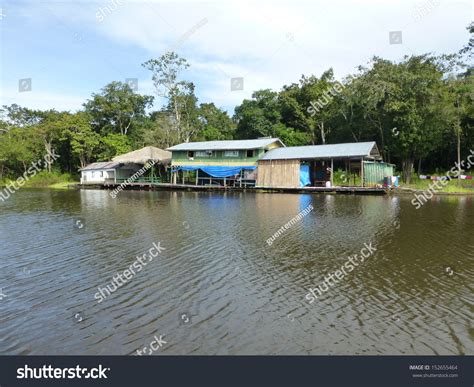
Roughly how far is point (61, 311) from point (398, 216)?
645 inches

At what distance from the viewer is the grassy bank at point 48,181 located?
55.4m

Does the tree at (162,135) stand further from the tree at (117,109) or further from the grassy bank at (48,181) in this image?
the grassy bank at (48,181)

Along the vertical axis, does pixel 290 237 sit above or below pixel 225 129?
below

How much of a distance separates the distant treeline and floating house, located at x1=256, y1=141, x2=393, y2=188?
13.2ft

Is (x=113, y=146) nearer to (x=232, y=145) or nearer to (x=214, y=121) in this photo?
(x=214, y=121)

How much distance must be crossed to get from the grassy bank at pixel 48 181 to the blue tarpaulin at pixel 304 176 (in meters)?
34.8

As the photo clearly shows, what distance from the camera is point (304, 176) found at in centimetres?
3666

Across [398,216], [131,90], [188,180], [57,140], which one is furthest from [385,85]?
[57,140]

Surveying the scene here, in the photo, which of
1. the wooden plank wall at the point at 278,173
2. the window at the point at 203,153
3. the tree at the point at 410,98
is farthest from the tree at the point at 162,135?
the tree at the point at 410,98

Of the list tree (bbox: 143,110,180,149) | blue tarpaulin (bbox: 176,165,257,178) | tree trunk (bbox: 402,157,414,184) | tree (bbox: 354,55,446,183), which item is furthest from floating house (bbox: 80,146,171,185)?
tree trunk (bbox: 402,157,414,184)

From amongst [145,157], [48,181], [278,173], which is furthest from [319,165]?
[48,181]

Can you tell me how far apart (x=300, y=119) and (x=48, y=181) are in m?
38.5

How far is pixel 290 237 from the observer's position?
1431 cm

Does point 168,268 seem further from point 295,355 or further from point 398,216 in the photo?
point 398,216
